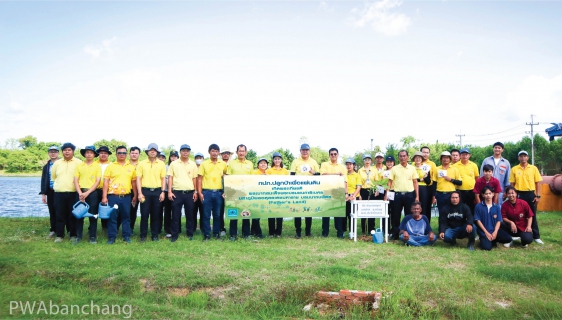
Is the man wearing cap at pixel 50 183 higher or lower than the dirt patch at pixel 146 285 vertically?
higher

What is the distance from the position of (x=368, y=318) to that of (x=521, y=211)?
533 cm

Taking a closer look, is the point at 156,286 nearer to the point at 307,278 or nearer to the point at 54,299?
the point at 54,299

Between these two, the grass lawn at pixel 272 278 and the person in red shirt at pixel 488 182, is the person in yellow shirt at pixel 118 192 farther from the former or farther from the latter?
the person in red shirt at pixel 488 182

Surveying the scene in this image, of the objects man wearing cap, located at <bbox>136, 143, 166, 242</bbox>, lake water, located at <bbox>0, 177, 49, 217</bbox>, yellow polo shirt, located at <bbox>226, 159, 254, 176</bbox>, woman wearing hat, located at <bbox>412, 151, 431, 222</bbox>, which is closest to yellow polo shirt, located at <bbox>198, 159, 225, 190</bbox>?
yellow polo shirt, located at <bbox>226, 159, 254, 176</bbox>

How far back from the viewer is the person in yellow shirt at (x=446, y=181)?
8281mm

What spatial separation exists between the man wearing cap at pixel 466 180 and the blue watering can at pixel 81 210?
7.65 meters

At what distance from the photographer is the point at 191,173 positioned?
8.17 metres

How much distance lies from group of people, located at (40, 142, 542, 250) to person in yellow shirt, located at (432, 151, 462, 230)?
0.07ft

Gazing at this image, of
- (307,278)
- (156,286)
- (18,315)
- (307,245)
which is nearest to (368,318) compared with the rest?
Result: (307,278)

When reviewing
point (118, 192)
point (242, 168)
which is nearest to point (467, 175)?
point (242, 168)

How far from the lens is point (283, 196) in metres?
8.46

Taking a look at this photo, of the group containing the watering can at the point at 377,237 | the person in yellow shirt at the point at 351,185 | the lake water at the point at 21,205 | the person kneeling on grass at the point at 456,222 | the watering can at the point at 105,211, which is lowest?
the lake water at the point at 21,205

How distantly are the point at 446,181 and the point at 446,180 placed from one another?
0.03 meters

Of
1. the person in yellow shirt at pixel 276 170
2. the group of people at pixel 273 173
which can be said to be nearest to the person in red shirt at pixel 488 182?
the group of people at pixel 273 173
